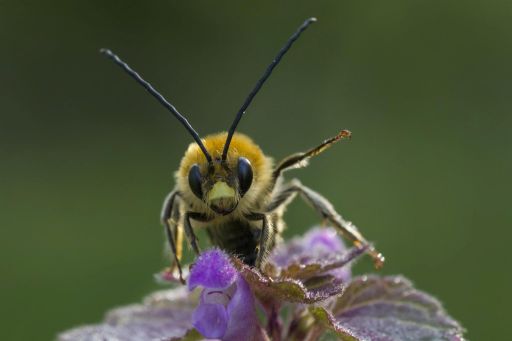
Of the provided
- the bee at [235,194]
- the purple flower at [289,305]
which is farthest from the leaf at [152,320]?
the bee at [235,194]

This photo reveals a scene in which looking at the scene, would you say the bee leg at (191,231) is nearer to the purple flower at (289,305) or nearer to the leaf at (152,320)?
the purple flower at (289,305)

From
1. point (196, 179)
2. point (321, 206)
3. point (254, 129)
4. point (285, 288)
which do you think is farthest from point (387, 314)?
point (254, 129)

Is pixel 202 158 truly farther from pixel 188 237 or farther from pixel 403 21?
pixel 403 21

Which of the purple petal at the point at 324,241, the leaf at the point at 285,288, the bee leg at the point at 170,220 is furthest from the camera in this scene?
the purple petal at the point at 324,241

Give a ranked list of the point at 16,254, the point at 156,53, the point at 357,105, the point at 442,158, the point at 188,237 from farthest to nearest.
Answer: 1. the point at 156,53
2. the point at 357,105
3. the point at 442,158
4. the point at 16,254
5. the point at 188,237

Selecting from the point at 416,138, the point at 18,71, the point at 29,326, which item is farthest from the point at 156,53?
the point at 29,326

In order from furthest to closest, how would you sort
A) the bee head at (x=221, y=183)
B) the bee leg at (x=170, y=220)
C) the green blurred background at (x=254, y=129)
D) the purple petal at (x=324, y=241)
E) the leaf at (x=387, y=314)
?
the green blurred background at (x=254, y=129) < the purple petal at (x=324, y=241) < the bee leg at (x=170, y=220) < the bee head at (x=221, y=183) < the leaf at (x=387, y=314)

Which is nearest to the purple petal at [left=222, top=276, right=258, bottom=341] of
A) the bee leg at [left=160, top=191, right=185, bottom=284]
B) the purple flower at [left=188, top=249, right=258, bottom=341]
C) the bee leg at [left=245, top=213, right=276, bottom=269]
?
Result: the purple flower at [left=188, top=249, right=258, bottom=341]

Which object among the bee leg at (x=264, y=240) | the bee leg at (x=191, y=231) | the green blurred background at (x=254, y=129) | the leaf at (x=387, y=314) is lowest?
the leaf at (x=387, y=314)
